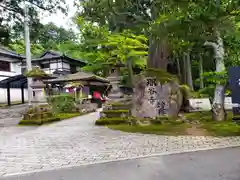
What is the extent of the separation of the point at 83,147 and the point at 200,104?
9.91m

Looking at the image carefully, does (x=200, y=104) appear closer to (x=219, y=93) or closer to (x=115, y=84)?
(x=115, y=84)

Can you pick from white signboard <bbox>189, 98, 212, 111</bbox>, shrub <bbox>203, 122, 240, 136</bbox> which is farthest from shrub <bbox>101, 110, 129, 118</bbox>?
white signboard <bbox>189, 98, 212, 111</bbox>

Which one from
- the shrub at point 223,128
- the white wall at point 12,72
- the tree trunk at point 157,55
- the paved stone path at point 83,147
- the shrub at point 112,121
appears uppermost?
the white wall at point 12,72

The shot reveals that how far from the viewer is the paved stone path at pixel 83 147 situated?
20.7 feet

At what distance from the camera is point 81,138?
30.6ft

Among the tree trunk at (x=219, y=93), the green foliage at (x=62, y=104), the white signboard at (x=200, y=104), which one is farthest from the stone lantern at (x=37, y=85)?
the tree trunk at (x=219, y=93)

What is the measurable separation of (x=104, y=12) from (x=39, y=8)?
14.1ft

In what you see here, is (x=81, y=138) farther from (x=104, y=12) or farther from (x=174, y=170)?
(x=104, y=12)

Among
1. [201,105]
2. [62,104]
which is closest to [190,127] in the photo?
[201,105]

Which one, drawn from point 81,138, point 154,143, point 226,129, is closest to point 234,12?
point 226,129

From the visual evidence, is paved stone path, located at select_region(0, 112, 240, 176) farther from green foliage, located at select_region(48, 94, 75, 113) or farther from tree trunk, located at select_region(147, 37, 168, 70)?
green foliage, located at select_region(48, 94, 75, 113)

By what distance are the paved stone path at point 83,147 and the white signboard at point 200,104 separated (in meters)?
6.86

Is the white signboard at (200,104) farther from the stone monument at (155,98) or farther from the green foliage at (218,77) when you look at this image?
the green foliage at (218,77)

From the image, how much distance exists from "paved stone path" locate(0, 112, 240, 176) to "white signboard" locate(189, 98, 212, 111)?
270 inches
